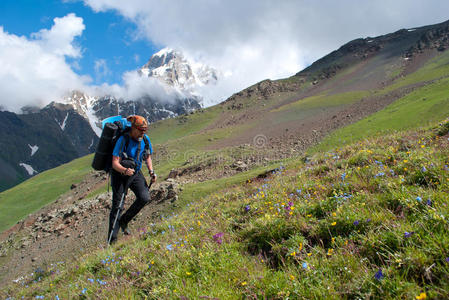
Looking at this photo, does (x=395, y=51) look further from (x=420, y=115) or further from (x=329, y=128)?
(x=420, y=115)

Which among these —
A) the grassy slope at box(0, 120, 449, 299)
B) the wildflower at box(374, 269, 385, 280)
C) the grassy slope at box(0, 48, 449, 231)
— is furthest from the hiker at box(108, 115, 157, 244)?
the grassy slope at box(0, 48, 449, 231)

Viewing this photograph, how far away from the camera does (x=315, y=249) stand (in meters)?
2.90

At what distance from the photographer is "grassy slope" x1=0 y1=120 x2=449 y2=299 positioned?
2.25 meters

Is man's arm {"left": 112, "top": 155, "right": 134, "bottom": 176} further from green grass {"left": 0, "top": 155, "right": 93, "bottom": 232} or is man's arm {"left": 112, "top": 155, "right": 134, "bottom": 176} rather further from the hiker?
green grass {"left": 0, "top": 155, "right": 93, "bottom": 232}

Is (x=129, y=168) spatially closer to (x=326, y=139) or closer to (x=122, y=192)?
(x=122, y=192)

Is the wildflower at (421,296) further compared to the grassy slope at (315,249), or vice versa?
the grassy slope at (315,249)

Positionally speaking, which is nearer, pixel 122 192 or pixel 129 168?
pixel 129 168

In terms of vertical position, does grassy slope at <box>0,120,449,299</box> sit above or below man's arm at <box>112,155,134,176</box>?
below

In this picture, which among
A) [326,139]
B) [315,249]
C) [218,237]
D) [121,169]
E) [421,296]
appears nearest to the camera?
[421,296]

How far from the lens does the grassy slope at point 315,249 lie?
7.37 ft

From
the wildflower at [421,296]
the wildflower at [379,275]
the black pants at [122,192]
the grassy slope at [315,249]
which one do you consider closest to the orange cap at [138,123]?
the black pants at [122,192]

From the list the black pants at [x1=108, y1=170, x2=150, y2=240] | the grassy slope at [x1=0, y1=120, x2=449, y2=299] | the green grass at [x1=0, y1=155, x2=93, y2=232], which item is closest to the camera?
the grassy slope at [x1=0, y1=120, x2=449, y2=299]

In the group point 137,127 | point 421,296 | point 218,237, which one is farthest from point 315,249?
point 137,127

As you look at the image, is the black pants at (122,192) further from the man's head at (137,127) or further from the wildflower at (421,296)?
the wildflower at (421,296)
